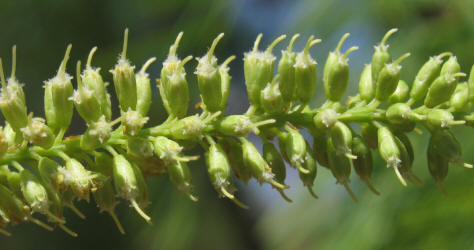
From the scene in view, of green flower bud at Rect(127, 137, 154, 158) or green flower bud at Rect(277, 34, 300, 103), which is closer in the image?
green flower bud at Rect(127, 137, 154, 158)

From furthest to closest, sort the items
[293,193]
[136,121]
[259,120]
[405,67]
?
[293,193], [405,67], [259,120], [136,121]

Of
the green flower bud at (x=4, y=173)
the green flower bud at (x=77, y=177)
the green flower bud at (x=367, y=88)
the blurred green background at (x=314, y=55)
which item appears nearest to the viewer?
the green flower bud at (x=77, y=177)

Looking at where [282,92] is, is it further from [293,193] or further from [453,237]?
[293,193]

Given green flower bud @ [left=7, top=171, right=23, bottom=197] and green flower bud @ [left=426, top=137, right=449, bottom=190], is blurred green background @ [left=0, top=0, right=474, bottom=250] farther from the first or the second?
green flower bud @ [left=7, top=171, right=23, bottom=197]

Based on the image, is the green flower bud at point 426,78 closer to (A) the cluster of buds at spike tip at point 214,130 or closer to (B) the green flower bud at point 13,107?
(A) the cluster of buds at spike tip at point 214,130

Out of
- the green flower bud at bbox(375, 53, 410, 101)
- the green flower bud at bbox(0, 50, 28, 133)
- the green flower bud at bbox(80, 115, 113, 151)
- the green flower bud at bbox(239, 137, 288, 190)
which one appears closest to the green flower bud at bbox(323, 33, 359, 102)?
the green flower bud at bbox(375, 53, 410, 101)

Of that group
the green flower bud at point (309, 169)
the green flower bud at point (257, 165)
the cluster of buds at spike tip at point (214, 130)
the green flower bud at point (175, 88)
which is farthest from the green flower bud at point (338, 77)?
the green flower bud at point (175, 88)

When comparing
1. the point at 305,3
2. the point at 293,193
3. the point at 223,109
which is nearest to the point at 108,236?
the point at 293,193
